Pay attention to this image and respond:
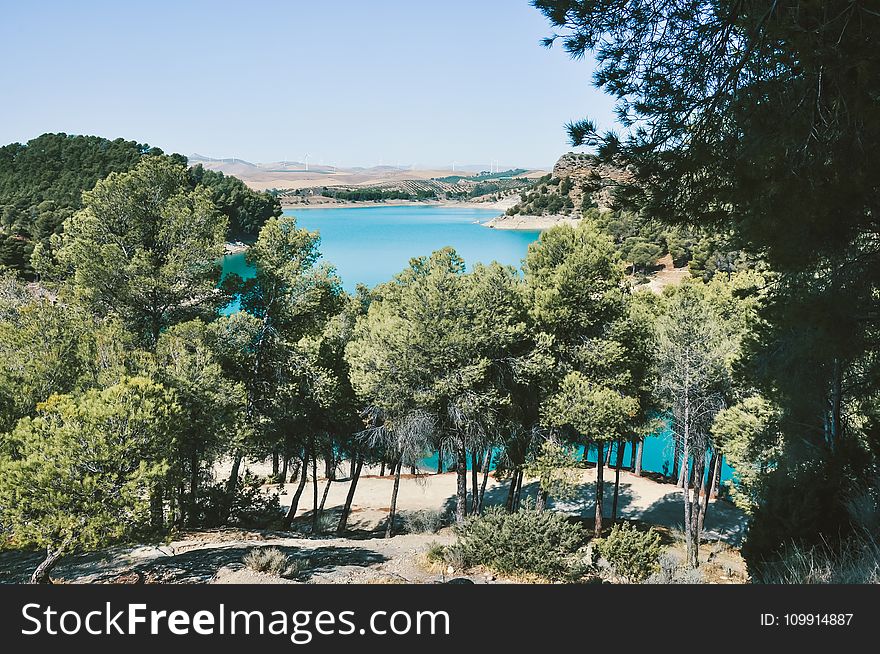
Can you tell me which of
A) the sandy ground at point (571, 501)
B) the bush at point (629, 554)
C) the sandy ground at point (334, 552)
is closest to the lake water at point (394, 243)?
the sandy ground at point (571, 501)

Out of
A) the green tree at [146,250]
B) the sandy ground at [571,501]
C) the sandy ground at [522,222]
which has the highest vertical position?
the sandy ground at [522,222]

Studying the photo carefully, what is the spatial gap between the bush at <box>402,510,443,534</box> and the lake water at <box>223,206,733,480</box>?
13.6m

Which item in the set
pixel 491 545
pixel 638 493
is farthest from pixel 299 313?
pixel 638 493

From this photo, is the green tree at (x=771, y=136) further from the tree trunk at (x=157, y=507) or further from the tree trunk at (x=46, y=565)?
the tree trunk at (x=46, y=565)

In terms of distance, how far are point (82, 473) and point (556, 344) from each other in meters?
11.8

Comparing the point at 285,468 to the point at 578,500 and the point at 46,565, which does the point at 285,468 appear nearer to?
the point at 578,500

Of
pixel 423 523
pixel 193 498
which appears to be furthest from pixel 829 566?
pixel 423 523

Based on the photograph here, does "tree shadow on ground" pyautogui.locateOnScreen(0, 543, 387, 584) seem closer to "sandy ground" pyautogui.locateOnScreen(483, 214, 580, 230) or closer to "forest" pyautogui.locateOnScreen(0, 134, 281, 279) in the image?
"forest" pyautogui.locateOnScreen(0, 134, 281, 279)

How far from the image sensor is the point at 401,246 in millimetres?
99250

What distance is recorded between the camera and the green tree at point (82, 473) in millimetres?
8328

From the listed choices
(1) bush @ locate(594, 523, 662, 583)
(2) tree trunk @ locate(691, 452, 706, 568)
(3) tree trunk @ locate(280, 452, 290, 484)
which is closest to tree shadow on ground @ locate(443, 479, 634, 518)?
(2) tree trunk @ locate(691, 452, 706, 568)

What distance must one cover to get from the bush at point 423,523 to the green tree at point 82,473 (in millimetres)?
12047

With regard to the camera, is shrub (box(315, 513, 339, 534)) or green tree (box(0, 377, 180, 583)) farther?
shrub (box(315, 513, 339, 534))

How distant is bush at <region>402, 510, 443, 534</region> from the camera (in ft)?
65.6
